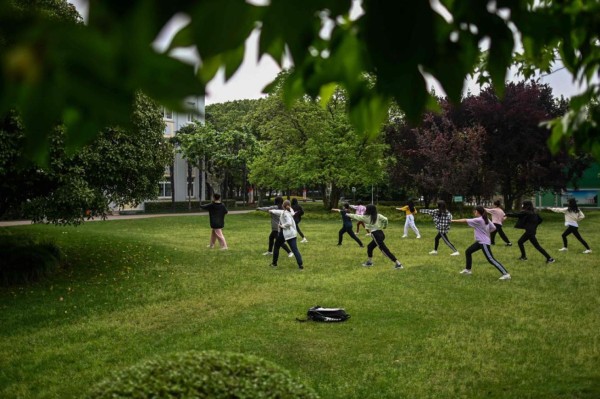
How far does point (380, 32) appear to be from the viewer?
1226mm

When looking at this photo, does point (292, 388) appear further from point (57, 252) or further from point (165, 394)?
point (57, 252)

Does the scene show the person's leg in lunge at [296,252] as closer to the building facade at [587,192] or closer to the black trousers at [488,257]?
the black trousers at [488,257]

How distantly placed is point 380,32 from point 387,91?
21 centimetres

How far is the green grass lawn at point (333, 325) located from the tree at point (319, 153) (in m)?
19.9

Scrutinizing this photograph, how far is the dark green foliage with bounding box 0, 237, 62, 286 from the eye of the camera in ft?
39.7

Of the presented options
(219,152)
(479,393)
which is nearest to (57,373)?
(479,393)

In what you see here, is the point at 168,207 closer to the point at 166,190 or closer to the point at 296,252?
the point at 166,190

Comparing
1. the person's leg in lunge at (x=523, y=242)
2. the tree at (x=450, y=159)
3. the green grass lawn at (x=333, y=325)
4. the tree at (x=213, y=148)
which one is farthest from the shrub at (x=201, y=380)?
the tree at (x=213, y=148)

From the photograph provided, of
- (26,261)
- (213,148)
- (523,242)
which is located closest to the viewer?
(26,261)

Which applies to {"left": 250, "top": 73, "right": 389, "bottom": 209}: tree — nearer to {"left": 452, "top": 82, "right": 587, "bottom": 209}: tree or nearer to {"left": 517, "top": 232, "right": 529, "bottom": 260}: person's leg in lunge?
{"left": 452, "top": 82, "right": 587, "bottom": 209}: tree

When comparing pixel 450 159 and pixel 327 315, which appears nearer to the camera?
pixel 327 315

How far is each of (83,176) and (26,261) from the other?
8.22 ft

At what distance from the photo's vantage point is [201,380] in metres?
3.39

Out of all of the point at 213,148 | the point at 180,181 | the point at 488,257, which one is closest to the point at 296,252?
the point at 488,257
